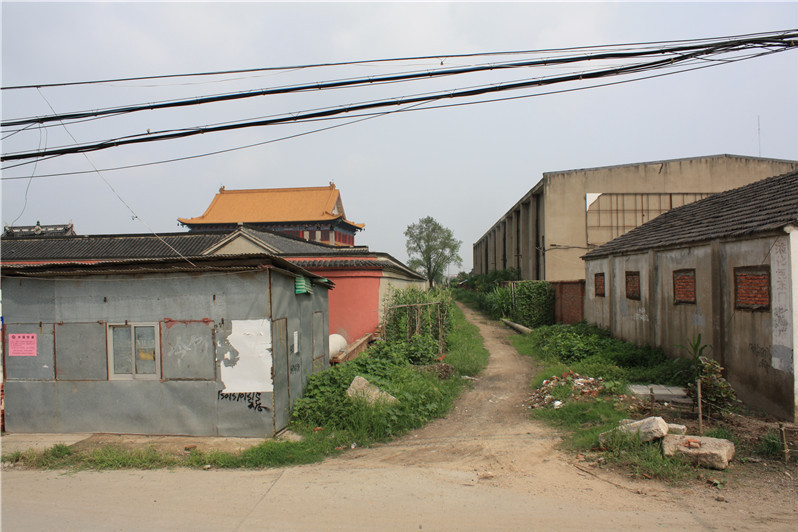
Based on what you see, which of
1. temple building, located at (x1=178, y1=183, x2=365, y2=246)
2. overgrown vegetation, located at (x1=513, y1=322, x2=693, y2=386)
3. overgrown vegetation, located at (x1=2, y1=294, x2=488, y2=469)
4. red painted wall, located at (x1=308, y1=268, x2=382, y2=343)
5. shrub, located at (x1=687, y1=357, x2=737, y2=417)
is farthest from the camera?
temple building, located at (x1=178, y1=183, x2=365, y2=246)

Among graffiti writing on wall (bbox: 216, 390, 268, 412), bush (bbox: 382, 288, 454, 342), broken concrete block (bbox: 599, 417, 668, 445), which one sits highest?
bush (bbox: 382, 288, 454, 342)

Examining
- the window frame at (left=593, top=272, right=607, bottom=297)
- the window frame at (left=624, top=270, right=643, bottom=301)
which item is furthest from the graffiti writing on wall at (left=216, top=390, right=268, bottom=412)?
the window frame at (left=593, top=272, right=607, bottom=297)

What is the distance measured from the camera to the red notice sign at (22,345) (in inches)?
316

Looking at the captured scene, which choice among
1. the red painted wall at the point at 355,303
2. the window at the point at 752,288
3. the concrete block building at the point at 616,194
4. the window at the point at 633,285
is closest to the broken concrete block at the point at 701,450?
the window at the point at 752,288

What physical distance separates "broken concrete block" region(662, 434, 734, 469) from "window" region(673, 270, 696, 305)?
5265mm

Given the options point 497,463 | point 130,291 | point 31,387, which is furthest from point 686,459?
point 31,387

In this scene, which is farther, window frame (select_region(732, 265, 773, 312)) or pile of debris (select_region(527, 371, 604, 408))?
pile of debris (select_region(527, 371, 604, 408))

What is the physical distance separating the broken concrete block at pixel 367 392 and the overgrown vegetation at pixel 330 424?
13cm

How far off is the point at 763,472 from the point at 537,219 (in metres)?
23.7

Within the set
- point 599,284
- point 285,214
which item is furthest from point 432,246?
point 599,284

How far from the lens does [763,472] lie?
19.1 ft

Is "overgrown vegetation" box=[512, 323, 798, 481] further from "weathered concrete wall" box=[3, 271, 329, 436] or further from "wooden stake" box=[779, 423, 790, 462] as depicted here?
"weathered concrete wall" box=[3, 271, 329, 436]

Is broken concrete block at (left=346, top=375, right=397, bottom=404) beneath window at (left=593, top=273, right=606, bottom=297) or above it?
beneath

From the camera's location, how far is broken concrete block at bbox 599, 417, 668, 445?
622 cm
